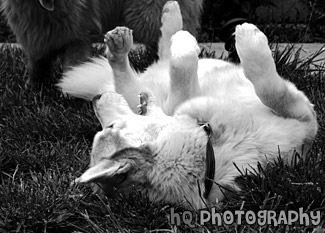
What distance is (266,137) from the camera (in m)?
2.29

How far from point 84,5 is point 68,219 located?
5.59 ft

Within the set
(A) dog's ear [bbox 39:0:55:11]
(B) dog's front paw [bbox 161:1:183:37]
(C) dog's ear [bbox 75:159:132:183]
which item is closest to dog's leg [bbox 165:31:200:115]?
(B) dog's front paw [bbox 161:1:183:37]

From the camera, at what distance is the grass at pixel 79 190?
2039 mm

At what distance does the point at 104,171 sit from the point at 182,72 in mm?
719

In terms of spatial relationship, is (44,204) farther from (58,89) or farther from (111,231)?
(58,89)

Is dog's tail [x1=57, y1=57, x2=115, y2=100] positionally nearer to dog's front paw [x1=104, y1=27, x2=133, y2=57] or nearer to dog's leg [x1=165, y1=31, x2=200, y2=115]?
dog's front paw [x1=104, y1=27, x2=133, y2=57]

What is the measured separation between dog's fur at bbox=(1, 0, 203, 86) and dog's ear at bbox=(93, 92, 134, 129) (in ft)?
3.63

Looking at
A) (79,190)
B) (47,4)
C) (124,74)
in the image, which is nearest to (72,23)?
(47,4)

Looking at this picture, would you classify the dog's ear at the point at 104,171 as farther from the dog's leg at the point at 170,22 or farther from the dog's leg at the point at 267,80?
the dog's leg at the point at 170,22

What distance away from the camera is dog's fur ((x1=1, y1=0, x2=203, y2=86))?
3.46 meters

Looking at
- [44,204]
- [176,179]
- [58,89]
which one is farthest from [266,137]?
[58,89]

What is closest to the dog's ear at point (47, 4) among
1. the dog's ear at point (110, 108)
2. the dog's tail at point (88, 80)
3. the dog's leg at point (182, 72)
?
the dog's tail at point (88, 80)

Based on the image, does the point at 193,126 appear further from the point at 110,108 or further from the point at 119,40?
the point at 119,40

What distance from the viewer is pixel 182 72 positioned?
8.38ft
